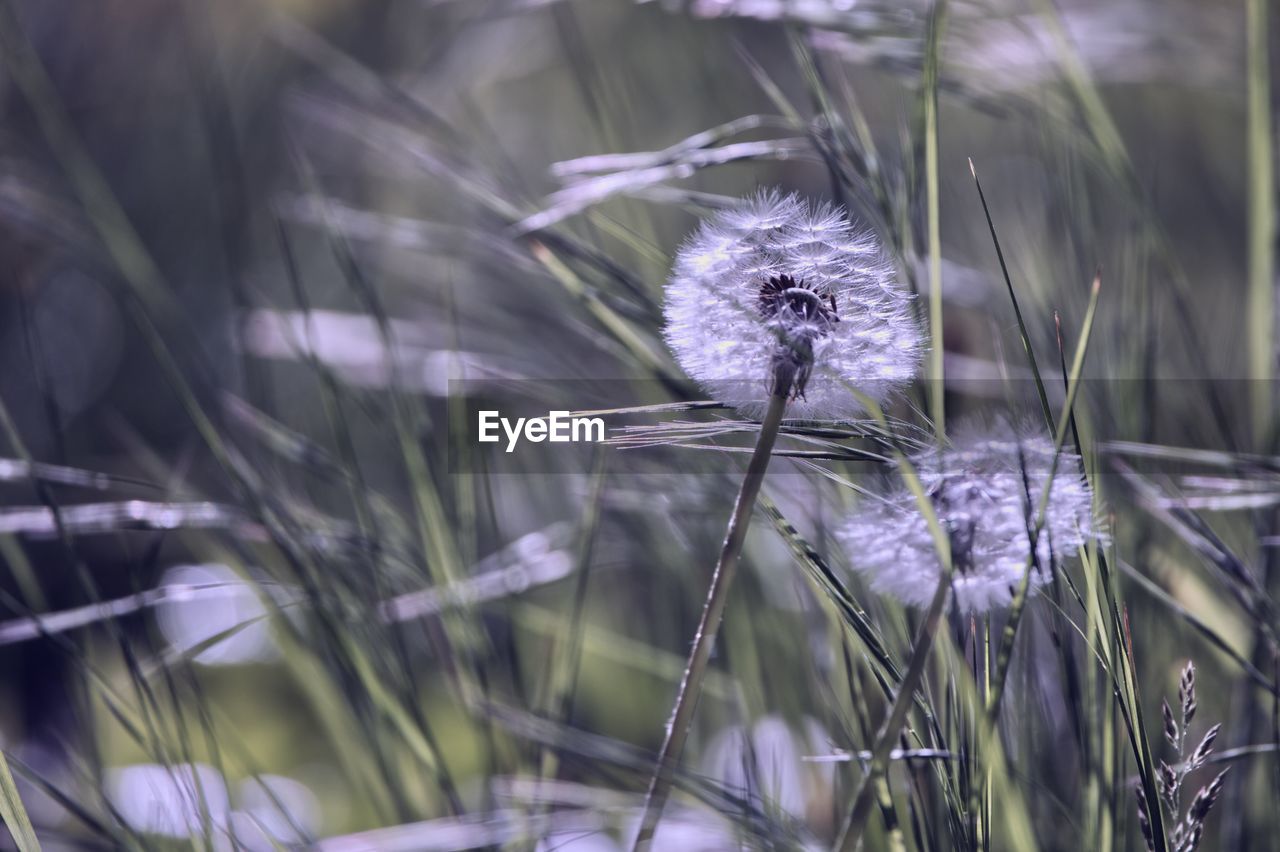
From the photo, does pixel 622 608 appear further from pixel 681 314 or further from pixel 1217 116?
pixel 1217 116

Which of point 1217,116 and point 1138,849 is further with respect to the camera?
point 1217,116

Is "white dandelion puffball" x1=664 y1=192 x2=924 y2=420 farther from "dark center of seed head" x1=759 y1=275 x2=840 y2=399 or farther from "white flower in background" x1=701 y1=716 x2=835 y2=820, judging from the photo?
"white flower in background" x1=701 y1=716 x2=835 y2=820

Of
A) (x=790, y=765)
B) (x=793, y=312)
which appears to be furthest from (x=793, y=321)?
(x=790, y=765)

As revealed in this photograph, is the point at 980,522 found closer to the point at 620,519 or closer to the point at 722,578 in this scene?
the point at 722,578

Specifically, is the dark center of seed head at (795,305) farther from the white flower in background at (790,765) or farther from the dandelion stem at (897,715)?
the white flower in background at (790,765)

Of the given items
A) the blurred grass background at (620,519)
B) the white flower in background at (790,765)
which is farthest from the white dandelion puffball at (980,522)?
the white flower in background at (790,765)

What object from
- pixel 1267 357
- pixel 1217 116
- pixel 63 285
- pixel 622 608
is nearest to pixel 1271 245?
pixel 1267 357

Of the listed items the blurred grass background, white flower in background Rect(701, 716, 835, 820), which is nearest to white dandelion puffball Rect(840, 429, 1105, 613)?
the blurred grass background
